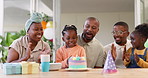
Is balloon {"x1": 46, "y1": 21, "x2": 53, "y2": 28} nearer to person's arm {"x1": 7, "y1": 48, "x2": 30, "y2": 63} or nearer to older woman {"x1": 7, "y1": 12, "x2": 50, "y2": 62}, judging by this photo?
older woman {"x1": 7, "y1": 12, "x2": 50, "y2": 62}

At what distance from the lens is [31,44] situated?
6.12 ft

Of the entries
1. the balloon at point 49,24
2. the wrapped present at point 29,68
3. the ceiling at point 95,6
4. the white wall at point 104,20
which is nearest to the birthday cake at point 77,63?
the wrapped present at point 29,68

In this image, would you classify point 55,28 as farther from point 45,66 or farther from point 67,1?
point 45,66

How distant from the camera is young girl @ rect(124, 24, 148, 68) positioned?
1817 mm

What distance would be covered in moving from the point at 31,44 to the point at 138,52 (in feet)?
3.26

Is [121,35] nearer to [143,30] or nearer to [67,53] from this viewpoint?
[143,30]

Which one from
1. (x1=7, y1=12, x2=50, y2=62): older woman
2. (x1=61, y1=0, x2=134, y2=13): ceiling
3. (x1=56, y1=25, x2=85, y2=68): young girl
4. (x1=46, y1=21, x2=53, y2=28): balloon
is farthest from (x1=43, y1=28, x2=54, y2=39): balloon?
(x1=7, y1=12, x2=50, y2=62): older woman

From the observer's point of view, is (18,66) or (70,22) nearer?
(18,66)

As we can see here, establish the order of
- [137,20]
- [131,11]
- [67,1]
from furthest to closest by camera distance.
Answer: [131,11], [67,1], [137,20]

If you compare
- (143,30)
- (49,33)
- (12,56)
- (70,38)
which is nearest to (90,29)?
(70,38)

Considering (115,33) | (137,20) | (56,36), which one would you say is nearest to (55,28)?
(56,36)

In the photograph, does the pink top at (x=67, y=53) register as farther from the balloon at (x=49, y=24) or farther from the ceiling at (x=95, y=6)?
the ceiling at (x=95, y=6)

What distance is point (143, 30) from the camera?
2090 mm

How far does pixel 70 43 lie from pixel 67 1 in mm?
4251
